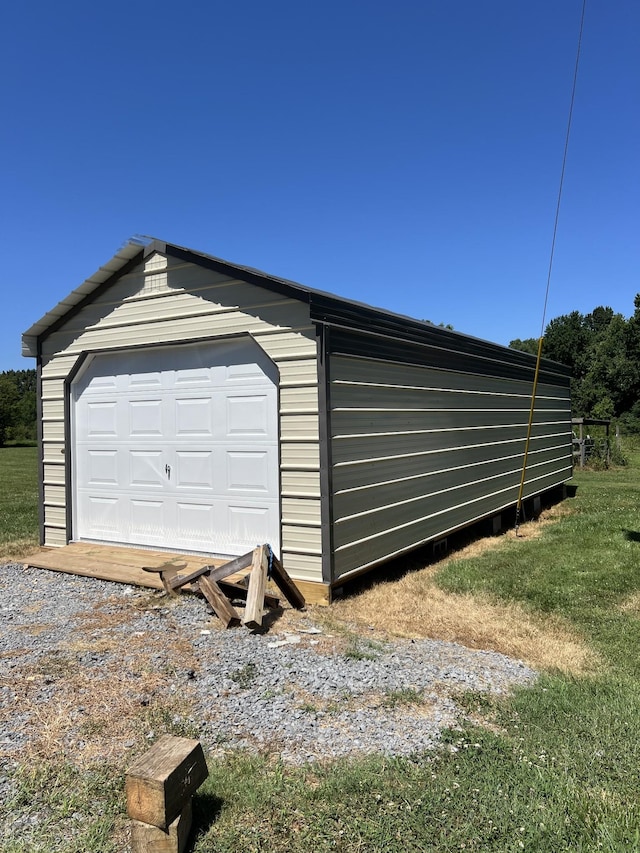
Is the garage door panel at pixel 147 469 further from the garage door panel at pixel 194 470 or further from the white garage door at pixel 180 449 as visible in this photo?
the garage door panel at pixel 194 470

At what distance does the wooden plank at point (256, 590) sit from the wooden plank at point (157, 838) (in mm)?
2384

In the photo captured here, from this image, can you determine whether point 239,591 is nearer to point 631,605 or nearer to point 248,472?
point 248,472

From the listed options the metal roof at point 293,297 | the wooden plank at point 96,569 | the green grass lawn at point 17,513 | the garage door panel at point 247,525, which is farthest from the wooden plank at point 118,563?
the metal roof at point 293,297

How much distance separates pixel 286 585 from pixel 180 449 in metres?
2.39

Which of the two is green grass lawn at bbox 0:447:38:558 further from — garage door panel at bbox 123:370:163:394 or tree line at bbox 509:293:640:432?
tree line at bbox 509:293:640:432

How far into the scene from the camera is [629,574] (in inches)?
265

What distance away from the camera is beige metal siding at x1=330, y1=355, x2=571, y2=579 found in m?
5.84

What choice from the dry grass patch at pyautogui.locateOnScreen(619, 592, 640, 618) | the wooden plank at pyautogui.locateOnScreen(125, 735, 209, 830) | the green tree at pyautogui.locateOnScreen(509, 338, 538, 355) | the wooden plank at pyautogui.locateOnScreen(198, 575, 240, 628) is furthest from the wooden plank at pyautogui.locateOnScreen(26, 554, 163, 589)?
the green tree at pyautogui.locateOnScreen(509, 338, 538, 355)

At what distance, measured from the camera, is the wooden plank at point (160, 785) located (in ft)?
7.09

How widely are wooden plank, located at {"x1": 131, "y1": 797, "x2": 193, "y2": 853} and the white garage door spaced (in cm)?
380

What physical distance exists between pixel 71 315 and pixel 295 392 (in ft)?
12.2

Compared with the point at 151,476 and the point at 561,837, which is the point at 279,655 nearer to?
the point at 561,837

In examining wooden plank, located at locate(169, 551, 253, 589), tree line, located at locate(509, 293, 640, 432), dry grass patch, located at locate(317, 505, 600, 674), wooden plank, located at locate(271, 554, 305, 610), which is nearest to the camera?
dry grass patch, located at locate(317, 505, 600, 674)

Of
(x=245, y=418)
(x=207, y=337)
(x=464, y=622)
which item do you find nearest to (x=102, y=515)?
(x=245, y=418)
